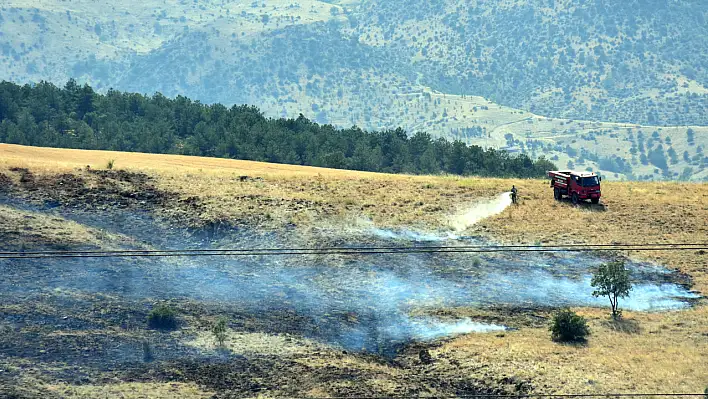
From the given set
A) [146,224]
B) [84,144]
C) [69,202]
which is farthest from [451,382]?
[84,144]

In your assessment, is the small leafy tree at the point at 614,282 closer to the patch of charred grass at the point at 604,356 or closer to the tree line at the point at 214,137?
the patch of charred grass at the point at 604,356

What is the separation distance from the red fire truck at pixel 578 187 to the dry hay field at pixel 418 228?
0.86 metres

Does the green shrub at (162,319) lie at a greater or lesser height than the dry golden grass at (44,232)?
lesser

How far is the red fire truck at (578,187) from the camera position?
70.1m

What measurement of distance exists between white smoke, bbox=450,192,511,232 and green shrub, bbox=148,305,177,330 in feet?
75.0

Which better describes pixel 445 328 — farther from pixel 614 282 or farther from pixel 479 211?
pixel 479 211

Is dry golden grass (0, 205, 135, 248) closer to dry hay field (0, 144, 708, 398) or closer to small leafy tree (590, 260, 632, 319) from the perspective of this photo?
dry hay field (0, 144, 708, 398)

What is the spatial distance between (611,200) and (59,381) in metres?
43.9

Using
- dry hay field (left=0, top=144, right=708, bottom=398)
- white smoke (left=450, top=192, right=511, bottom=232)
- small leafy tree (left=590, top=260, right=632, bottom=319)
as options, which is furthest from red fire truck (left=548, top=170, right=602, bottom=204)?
small leafy tree (left=590, top=260, right=632, bottom=319)

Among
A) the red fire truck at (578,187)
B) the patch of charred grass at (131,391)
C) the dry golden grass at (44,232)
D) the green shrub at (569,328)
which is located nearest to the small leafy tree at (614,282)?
the green shrub at (569,328)

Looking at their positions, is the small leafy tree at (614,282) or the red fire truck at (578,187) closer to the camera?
the small leafy tree at (614,282)

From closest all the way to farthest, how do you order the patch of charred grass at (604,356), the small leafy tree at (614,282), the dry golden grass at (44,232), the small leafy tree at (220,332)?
the patch of charred grass at (604,356) < the small leafy tree at (220,332) < the small leafy tree at (614,282) < the dry golden grass at (44,232)

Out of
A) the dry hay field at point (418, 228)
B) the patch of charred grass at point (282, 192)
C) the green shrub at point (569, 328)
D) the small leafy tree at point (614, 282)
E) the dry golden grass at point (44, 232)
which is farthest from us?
the patch of charred grass at point (282, 192)

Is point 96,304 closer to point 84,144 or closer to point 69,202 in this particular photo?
point 69,202
